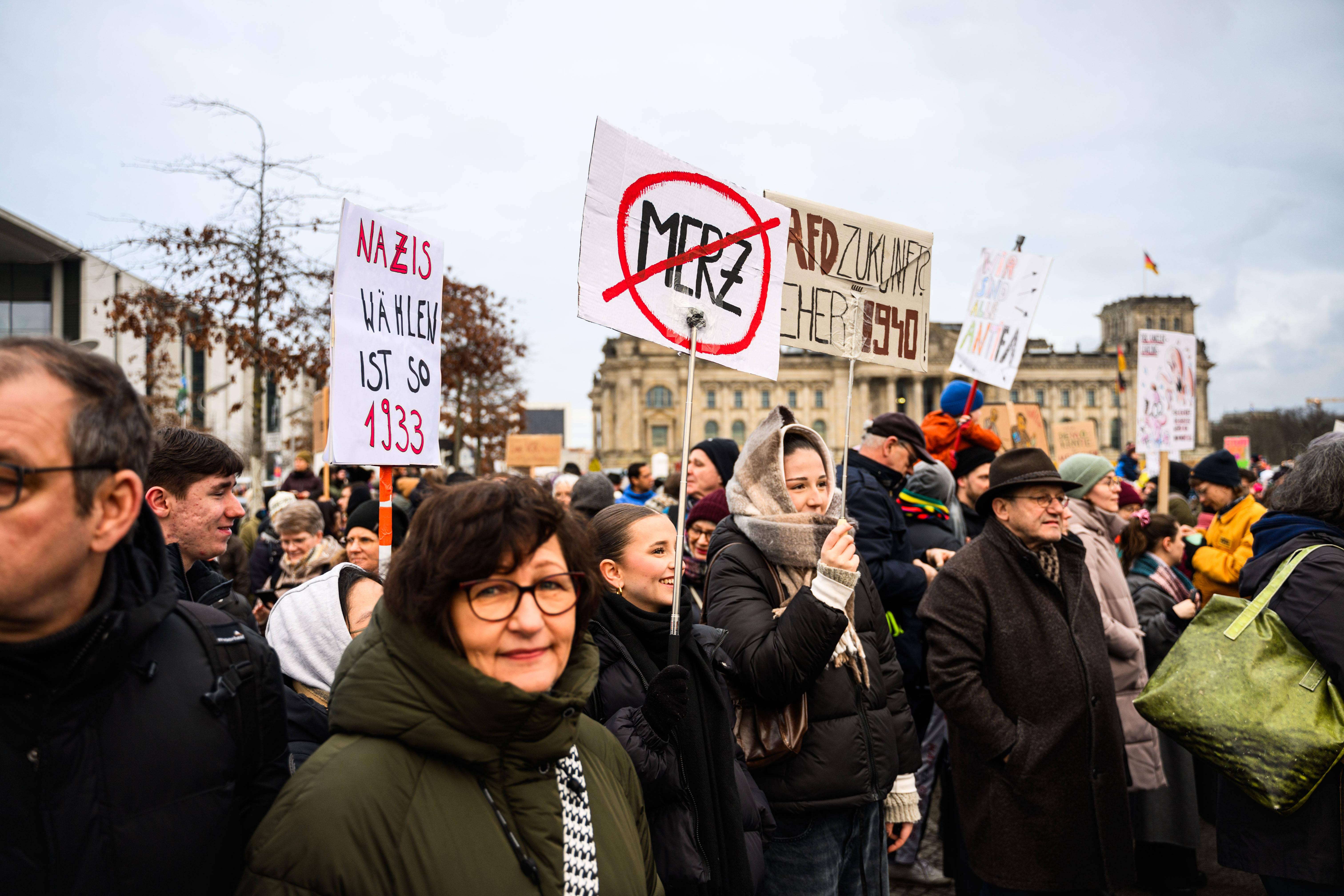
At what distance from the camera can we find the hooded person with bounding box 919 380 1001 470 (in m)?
5.73

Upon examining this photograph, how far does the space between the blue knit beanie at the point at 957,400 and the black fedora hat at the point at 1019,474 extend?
3.31 m

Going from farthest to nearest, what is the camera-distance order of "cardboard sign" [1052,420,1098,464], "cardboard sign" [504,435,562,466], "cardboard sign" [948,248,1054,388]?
1. "cardboard sign" [504,435,562,466]
2. "cardboard sign" [1052,420,1098,464]
3. "cardboard sign" [948,248,1054,388]

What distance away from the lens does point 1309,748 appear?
2.85 metres

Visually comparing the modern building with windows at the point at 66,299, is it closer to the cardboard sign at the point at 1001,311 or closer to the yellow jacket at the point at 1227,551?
the cardboard sign at the point at 1001,311

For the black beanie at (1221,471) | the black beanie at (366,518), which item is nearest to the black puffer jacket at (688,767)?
the black beanie at (366,518)

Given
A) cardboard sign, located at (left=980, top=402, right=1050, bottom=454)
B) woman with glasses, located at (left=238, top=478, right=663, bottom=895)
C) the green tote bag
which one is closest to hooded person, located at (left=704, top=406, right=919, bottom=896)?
the green tote bag

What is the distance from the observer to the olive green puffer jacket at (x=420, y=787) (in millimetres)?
1437

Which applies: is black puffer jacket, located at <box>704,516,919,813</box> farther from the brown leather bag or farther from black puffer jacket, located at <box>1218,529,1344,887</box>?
black puffer jacket, located at <box>1218,529,1344,887</box>

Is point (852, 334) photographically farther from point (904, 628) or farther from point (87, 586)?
point (87, 586)

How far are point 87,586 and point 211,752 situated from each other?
336 mm

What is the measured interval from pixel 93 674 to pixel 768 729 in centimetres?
202

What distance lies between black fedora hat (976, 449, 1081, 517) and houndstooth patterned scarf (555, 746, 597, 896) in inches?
92.8

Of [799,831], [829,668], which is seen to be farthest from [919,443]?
[799,831]

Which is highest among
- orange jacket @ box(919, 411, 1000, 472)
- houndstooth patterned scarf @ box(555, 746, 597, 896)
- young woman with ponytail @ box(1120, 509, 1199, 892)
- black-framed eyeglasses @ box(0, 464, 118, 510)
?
orange jacket @ box(919, 411, 1000, 472)
